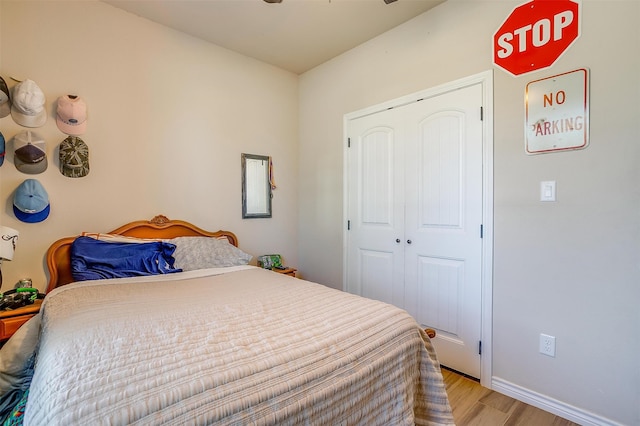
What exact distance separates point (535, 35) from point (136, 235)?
10.3ft

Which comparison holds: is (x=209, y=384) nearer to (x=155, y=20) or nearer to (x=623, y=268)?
(x=623, y=268)

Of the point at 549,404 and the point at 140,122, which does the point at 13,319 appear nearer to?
the point at 140,122

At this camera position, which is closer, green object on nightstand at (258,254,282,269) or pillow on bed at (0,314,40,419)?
pillow on bed at (0,314,40,419)

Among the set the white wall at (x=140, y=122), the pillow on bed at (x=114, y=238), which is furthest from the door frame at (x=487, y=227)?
the pillow on bed at (x=114, y=238)

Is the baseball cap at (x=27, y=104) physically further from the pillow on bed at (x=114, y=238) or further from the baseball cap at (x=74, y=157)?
the pillow on bed at (x=114, y=238)

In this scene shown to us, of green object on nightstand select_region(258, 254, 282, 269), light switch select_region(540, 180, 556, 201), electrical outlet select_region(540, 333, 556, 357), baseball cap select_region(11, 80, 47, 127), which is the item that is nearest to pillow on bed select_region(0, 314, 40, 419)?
baseball cap select_region(11, 80, 47, 127)

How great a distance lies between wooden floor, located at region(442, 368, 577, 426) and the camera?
5.57 feet

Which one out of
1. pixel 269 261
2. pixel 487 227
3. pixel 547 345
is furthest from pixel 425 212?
pixel 269 261

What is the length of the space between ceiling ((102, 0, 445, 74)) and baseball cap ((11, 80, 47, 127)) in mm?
919

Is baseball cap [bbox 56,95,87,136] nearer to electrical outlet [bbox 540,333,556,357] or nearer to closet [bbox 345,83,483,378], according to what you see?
closet [bbox 345,83,483,378]

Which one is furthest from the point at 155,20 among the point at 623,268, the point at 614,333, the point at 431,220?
the point at 614,333

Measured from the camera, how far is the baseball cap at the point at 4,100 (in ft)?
6.11

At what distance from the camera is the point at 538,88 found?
183 centimetres

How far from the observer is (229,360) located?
3.12 ft
